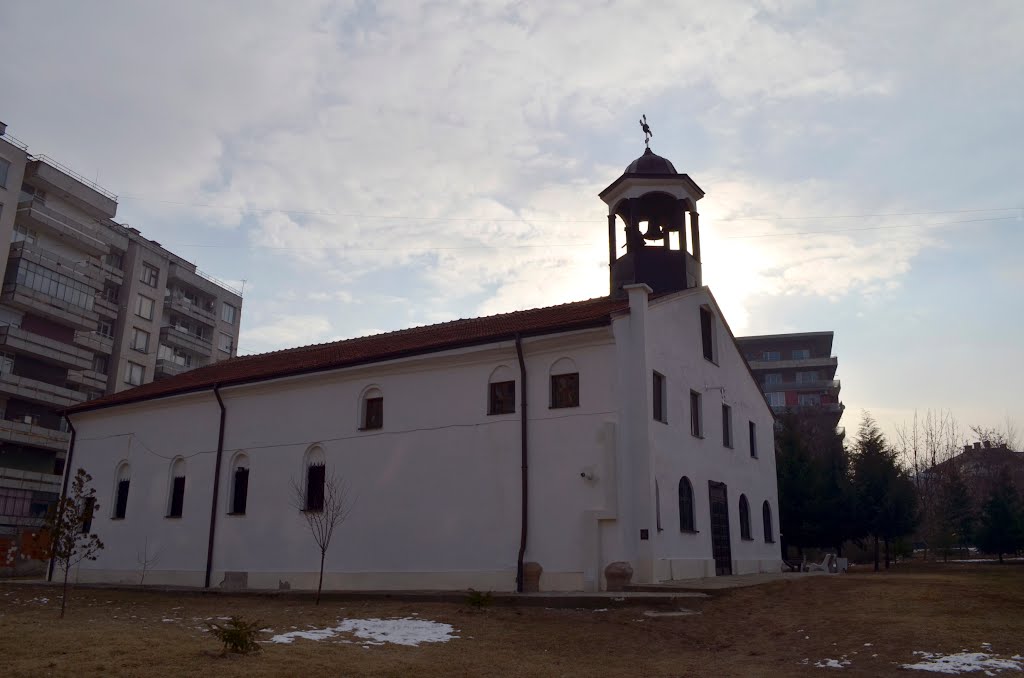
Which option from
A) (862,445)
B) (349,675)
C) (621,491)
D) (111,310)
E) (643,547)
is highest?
(111,310)

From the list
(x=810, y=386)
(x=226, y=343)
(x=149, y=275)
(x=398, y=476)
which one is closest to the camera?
(x=398, y=476)

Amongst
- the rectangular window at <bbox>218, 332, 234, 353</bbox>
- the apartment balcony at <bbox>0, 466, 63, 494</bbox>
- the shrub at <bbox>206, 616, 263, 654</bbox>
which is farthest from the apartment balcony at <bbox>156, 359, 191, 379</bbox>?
the shrub at <bbox>206, 616, 263, 654</bbox>

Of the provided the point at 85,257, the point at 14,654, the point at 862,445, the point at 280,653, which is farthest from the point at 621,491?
the point at 85,257

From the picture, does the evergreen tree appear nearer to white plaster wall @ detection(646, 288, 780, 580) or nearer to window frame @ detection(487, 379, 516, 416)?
white plaster wall @ detection(646, 288, 780, 580)

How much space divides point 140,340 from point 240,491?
33.2 metres

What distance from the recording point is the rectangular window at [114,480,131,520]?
89.1ft

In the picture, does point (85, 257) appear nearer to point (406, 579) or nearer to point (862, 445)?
point (406, 579)

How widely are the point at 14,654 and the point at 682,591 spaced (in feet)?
37.6

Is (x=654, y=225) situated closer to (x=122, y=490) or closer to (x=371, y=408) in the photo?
(x=371, y=408)

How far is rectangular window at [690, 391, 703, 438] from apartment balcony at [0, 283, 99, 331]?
3700 cm

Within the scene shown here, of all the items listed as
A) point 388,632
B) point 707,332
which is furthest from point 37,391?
point 388,632

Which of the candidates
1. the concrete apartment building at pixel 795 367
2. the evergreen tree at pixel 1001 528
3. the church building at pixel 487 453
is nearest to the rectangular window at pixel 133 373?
the church building at pixel 487 453

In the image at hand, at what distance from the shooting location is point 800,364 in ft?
272

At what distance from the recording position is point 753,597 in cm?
1639
